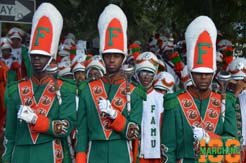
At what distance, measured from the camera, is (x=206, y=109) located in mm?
6062

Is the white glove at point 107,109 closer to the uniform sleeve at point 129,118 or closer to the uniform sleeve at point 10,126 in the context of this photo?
the uniform sleeve at point 129,118

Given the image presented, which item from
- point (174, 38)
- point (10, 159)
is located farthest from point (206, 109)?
point (174, 38)

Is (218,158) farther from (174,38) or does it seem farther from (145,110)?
(174,38)

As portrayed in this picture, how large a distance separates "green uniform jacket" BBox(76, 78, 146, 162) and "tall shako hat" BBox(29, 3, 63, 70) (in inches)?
19.5

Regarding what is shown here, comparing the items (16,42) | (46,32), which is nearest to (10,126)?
(46,32)

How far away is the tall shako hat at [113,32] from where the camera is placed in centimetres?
605

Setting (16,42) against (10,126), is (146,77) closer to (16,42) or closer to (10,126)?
(10,126)

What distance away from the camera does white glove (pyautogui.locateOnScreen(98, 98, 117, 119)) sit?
227 inches

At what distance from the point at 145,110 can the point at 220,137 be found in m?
2.58

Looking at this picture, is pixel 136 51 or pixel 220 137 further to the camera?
pixel 136 51

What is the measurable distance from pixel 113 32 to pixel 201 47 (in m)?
0.82

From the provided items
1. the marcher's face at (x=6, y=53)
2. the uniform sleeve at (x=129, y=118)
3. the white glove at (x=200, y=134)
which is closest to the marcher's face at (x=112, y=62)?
the uniform sleeve at (x=129, y=118)

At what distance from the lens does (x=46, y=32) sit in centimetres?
614

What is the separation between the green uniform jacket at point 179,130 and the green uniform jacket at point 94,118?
27cm
